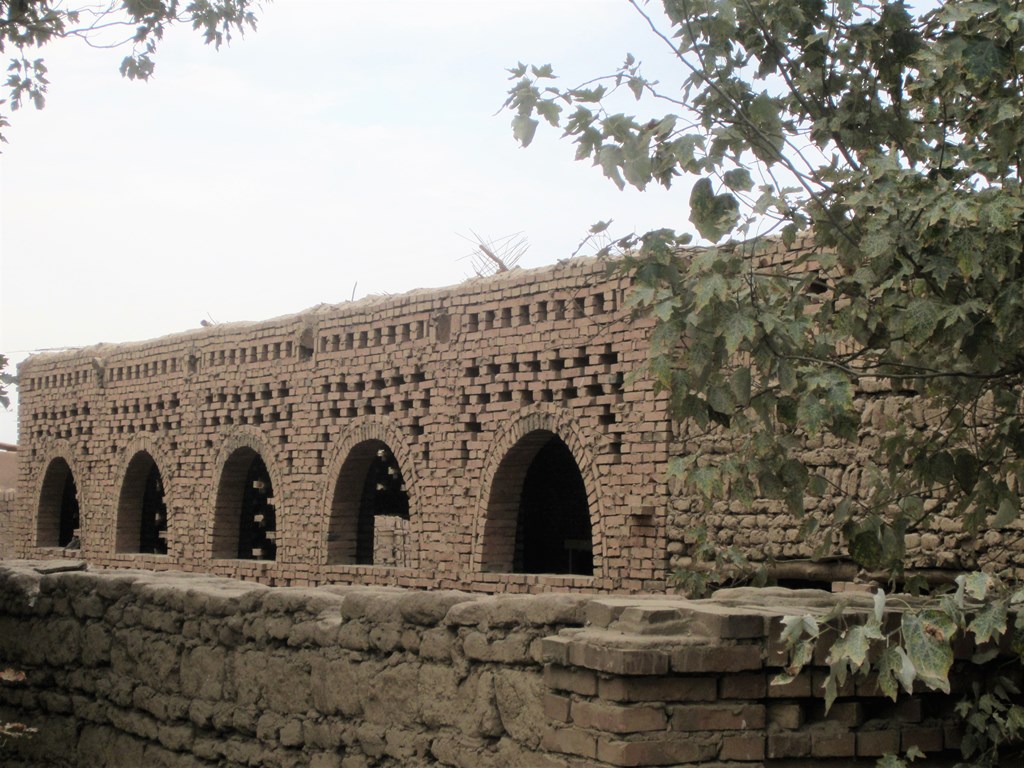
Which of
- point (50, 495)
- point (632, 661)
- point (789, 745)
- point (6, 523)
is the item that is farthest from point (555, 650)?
point (6, 523)

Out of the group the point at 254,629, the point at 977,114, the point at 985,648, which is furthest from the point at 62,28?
the point at 985,648

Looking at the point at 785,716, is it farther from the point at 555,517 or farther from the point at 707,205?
the point at 555,517

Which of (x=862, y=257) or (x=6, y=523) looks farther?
(x=6, y=523)

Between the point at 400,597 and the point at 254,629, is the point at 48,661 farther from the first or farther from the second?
the point at 400,597

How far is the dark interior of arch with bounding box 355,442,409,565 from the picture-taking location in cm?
1463

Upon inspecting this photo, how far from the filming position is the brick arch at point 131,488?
56.9ft

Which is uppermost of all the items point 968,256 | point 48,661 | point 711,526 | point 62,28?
point 62,28

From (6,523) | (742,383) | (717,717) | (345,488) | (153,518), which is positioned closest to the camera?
(717,717)

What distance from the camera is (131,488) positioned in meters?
17.9

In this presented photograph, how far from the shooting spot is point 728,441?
9.91m

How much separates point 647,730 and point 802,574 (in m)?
5.39

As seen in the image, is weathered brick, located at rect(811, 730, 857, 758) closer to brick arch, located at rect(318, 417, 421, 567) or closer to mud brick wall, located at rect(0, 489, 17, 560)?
brick arch, located at rect(318, 417, 421, 567)

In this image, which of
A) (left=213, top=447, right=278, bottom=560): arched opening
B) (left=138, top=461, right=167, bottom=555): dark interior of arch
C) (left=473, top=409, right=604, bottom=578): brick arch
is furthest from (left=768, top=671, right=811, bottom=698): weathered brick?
(left=138, top=461, right=167, bottom=555): dark interior of arch

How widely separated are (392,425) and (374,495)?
6.20 feet
